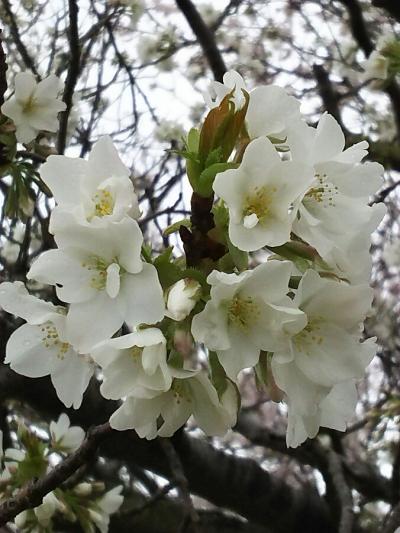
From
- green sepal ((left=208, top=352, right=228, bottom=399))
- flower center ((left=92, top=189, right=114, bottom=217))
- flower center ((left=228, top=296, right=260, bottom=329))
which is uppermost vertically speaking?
flower center ((left=92, top=189, right=114, bottom=217))

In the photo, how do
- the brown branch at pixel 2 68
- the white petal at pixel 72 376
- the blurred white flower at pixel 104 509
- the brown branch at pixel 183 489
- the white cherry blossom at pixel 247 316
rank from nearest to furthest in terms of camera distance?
1. the white cherry blossom at pixel 247 316
2. the white petal at pixel 72 376
3. the brown branch at pixel 2 68
4. the brown branch at pixel 183 489
5. the blurred white flower at pixel 104 509

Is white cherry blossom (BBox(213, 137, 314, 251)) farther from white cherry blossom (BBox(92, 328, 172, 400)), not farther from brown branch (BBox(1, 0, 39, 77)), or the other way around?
brown branch (BBox(1, 0, 39, 77))

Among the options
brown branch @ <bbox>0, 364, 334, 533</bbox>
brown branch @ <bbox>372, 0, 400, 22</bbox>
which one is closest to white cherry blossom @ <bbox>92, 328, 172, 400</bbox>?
brown branch @ <bbox>0, 364, 334, 533</bbox>

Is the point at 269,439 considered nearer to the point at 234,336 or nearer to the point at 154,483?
the point at 154,483

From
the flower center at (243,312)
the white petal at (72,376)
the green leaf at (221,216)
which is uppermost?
the green leaf at (221,216)

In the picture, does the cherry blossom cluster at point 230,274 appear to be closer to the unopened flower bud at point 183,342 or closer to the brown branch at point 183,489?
the unopened flower bud at point 183,342

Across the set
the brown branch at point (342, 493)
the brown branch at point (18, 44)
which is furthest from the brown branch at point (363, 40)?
the brown branch at point (342, 493)

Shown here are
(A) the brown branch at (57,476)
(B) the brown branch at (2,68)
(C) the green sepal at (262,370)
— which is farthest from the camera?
(B) the brown branch at (2,68)

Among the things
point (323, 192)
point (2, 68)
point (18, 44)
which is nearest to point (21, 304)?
point (323, 192)
